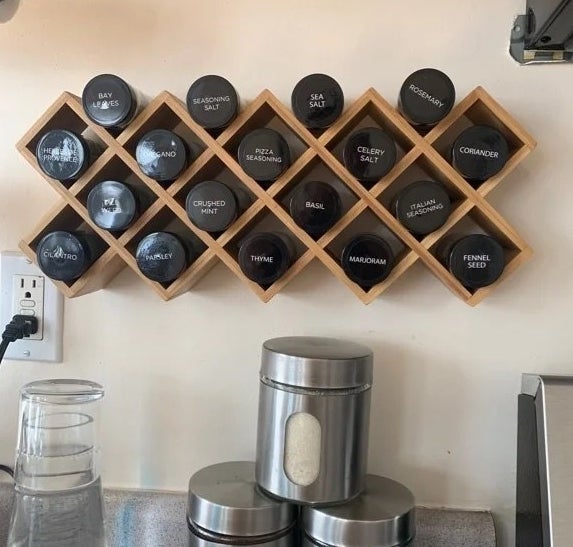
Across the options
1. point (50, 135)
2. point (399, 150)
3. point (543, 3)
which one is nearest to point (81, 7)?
point (50, 135)

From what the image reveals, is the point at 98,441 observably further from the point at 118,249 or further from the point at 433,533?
the point at 433,533

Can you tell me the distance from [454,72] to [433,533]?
0.53 metres

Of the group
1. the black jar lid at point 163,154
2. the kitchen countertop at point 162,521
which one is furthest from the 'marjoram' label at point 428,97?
the kitchen countertop at point 162,521

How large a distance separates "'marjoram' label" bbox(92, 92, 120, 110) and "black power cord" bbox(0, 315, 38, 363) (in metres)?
0.28

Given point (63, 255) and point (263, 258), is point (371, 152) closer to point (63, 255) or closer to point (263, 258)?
point (263, 258)

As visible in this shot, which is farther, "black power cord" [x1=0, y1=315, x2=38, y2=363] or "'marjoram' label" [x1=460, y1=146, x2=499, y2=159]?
"black power cord" [x1=0, y1=315, x2=38, y2=363]

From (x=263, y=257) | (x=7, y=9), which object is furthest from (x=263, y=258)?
(x=7, y=9)

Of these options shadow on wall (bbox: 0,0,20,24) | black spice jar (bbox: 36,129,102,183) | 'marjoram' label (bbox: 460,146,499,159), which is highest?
shadow on wall (bbox: 0,0,20,24)

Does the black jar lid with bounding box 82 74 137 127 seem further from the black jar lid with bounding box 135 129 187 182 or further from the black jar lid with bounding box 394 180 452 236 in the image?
the black jar lid with bounding box 394 180 452 236

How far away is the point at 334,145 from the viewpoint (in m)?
0.71

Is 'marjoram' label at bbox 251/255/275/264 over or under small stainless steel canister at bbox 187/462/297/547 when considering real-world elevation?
over

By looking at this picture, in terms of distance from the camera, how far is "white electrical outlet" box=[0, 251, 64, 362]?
0.78 meters

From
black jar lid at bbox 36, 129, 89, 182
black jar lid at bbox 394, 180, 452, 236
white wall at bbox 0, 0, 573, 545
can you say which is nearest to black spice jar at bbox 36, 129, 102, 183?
black jar lid at bbox 36, 129, 89, 182

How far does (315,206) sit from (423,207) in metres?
0.11
